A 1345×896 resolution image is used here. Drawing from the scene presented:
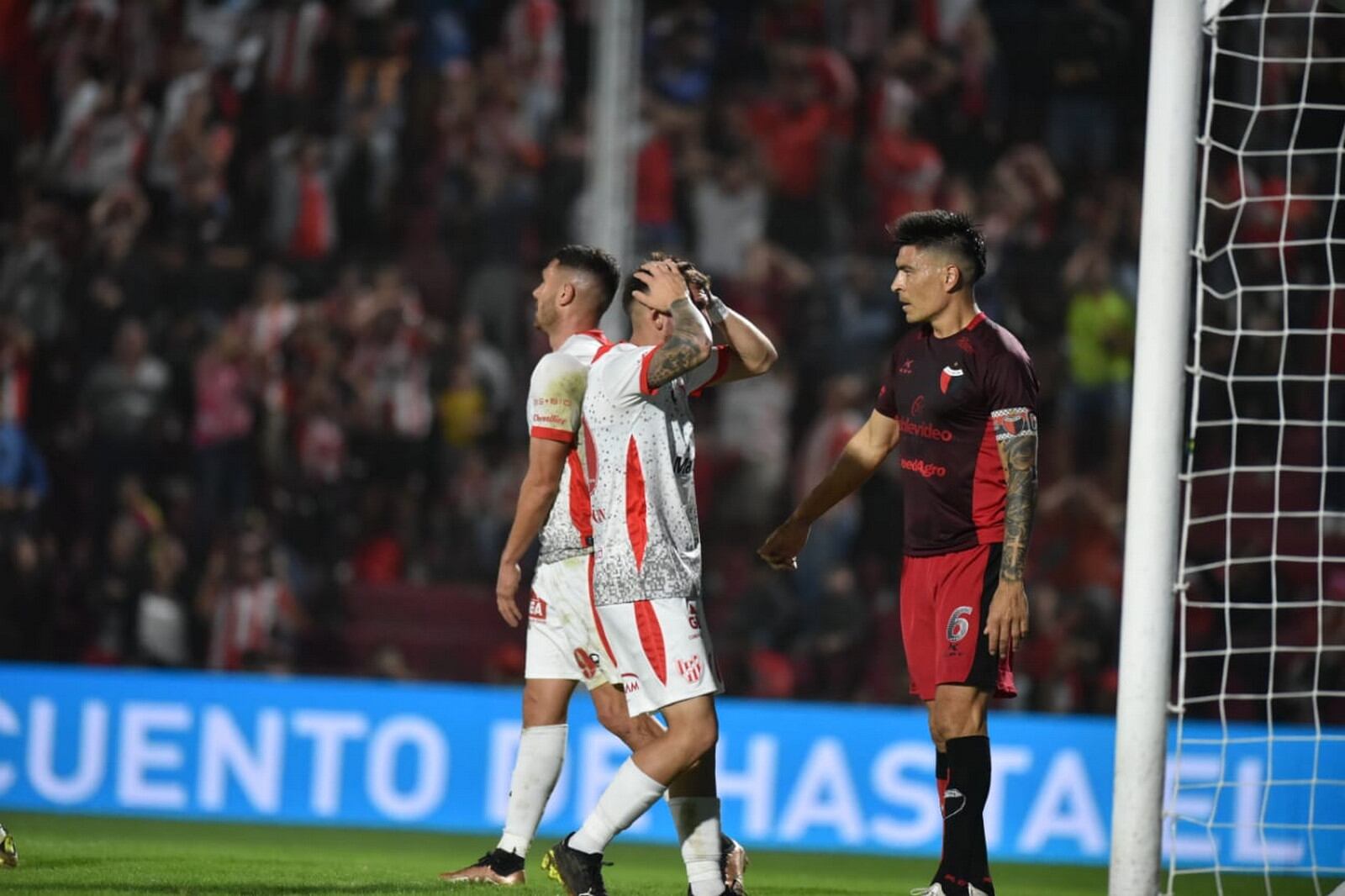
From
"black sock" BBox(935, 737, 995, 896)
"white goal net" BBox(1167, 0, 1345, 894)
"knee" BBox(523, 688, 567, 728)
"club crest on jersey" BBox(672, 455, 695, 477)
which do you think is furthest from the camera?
"white goal net" BBox(1167, 0, 1345, 894)

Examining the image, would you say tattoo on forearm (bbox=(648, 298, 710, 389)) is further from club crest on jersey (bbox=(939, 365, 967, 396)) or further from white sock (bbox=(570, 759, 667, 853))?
white sock (bbox=(570, 759, 667, 853))

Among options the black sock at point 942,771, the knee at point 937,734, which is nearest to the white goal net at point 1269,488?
the black sock at point 942,771

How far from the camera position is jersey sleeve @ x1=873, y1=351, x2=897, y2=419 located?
5.46 meters

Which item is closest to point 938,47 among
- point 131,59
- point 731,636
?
point 731,636

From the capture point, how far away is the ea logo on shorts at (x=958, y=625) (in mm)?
5105

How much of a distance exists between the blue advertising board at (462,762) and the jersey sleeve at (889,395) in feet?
12.9

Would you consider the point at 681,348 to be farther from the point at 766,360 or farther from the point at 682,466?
the point at 766,360

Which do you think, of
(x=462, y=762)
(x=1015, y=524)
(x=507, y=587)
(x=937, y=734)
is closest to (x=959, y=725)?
(x=937, y=734)

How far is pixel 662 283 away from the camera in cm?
492

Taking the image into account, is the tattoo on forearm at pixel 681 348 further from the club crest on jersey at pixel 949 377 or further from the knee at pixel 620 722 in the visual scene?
the knee at pixel 620 722

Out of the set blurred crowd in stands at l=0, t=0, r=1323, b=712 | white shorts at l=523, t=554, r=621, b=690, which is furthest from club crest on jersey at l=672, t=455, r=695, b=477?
blurred crowd in stands at l=0, t=0, r=1323, b=712

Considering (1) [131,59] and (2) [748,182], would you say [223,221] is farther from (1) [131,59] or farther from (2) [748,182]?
(2) [748,182]

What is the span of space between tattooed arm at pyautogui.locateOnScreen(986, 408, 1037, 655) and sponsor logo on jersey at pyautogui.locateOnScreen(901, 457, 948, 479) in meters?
0.22

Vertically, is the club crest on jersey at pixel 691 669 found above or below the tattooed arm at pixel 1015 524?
below
